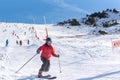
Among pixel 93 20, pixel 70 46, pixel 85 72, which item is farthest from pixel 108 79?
pixel 93 20

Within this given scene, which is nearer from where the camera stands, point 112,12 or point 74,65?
point 74,65

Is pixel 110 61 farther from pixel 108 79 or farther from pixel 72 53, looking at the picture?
pixel 108 79

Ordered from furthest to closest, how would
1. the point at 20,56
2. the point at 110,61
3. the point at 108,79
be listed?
the point at 20,56, the point at 110,61, the point at 108,79

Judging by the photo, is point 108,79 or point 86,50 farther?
point 86,50

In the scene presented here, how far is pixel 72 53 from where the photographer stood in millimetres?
22281

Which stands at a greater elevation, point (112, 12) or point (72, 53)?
point (112, 12)

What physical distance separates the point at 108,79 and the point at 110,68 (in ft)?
9.80

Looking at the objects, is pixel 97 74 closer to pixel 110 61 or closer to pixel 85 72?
pixel 85 72

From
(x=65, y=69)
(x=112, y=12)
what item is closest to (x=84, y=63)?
(x=65, y=69)

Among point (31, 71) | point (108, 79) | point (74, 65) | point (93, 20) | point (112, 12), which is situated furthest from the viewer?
point (112, 12)

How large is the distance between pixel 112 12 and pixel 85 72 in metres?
99.1

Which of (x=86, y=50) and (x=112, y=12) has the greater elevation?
(x=112, y=12)

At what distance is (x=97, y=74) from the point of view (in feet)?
46.8

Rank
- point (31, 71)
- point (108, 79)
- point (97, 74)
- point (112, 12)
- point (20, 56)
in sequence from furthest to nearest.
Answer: point (112, 12) → point (20, 56) → point (31, 71) → point (97, 74) → point (108, 79)
